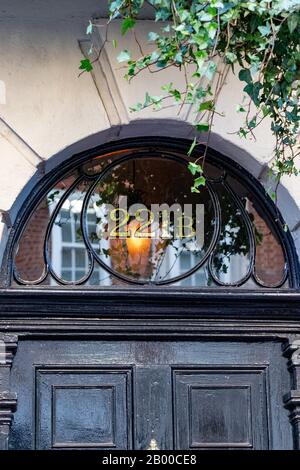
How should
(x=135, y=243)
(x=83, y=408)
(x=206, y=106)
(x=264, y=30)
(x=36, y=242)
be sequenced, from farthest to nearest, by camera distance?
(x=135, y=243), (x=36, y=242), (x=83, y=408), (x=206, y=106), (x=264, y=30)

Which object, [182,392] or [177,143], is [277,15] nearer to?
[177,143]

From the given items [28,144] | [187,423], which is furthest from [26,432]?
[28,144]

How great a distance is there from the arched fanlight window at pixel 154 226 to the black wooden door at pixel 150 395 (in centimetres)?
43

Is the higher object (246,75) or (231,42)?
(231,42)

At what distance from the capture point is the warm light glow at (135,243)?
693 cm

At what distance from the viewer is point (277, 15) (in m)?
5.25

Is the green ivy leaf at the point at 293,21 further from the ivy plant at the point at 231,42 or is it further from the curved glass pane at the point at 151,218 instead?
the curved glass pane at the point at 151,218

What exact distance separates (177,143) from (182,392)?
1.55 metres

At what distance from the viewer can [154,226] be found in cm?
698

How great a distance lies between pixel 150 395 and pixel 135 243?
954mm

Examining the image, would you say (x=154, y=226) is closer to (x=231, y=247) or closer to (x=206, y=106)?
(x=231, y=247)

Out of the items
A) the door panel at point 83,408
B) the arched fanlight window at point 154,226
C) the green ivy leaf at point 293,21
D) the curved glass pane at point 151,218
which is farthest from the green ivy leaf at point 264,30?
the door panel at point 83,408

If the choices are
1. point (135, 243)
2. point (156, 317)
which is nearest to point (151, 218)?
point (135, 243)

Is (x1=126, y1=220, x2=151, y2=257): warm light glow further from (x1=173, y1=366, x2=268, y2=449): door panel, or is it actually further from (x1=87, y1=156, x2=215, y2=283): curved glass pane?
(x1=173, y1=366, x2=268, y2=449): door panel
